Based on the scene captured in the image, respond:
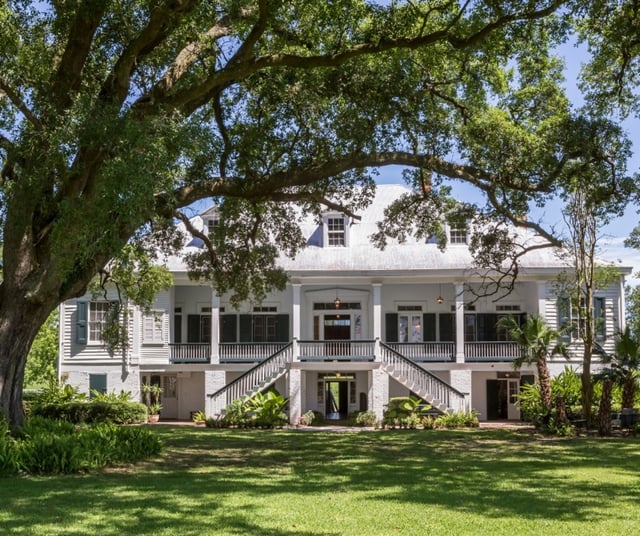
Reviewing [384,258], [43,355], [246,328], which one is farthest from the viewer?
[43,355]

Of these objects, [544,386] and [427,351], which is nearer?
[544,386]

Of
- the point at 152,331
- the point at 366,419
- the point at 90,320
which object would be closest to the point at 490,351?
the point at 366,419

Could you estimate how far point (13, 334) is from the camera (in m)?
14.6

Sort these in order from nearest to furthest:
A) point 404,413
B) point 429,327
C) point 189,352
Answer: point 404,413, point 189,352, point 429,327

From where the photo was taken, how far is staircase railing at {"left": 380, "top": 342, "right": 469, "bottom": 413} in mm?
26609

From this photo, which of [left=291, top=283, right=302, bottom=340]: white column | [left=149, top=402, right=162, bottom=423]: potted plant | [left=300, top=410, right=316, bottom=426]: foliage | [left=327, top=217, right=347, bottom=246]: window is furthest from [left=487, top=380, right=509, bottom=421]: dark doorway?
[left=149, top=402, right=162, bottom=423]: potted plant

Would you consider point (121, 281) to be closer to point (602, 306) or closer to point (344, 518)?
point (344, 518)

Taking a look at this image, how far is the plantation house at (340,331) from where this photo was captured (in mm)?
28391

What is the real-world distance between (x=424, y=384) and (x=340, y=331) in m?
5.11

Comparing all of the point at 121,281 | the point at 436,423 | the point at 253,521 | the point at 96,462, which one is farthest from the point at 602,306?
the point at 253,521

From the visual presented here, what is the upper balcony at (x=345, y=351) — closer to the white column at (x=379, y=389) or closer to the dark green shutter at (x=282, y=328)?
the white column at (x=379, y=389)

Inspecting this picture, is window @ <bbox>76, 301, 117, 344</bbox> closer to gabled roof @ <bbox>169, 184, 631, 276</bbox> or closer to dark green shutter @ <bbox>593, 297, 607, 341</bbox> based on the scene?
gabled roof @ <bbox>169, 184, 631, 276</bbox>

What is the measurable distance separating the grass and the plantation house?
10.3 meters

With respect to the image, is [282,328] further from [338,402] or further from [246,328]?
[338,402]
